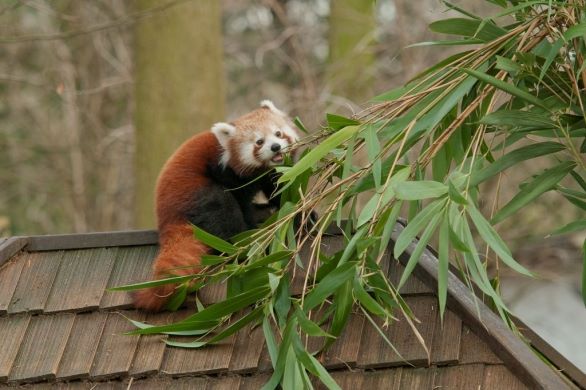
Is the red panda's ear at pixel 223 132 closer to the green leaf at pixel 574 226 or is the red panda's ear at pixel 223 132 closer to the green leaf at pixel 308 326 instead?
the green leaf at pixel 308 326

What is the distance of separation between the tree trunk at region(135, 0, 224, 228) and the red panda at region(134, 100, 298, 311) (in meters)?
1.81

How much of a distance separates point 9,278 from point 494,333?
1685mm

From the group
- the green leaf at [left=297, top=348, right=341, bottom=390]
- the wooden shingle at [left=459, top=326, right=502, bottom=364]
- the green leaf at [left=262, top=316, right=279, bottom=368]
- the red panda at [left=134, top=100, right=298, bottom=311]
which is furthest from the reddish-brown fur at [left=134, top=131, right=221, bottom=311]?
the wooden shingle at [left=459, top=326, right=502, bottom=364]

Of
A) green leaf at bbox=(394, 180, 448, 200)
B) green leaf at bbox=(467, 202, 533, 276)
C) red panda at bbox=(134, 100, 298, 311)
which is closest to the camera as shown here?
green leaf at bbox=(467, 202, 533, 276)

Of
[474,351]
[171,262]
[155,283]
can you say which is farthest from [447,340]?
[171,262]

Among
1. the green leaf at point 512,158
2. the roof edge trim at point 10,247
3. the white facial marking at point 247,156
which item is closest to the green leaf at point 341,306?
the green leaf at point 512,158

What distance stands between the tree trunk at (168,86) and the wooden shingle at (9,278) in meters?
3.06

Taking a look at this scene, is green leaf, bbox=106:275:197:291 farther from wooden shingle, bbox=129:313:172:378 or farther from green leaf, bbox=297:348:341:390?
green leaf, bbox=297:348:341:390

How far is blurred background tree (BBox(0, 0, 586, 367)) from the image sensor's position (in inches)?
249

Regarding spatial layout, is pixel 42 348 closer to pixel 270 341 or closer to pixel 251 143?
pixel 270 341

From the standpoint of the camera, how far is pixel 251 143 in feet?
14.0

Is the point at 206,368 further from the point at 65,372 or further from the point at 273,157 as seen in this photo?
the point at 273,157

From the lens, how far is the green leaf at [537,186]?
254 cm

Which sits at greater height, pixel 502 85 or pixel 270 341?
pixel 502 85
